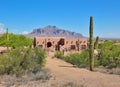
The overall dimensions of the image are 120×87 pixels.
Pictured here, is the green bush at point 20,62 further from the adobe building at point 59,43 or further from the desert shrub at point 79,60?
the adobe building at point 59,43

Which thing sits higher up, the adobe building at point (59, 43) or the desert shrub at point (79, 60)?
the adobe building at point (59, 43)

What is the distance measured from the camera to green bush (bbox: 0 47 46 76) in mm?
20781

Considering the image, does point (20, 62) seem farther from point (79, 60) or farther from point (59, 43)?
point (59, 43)

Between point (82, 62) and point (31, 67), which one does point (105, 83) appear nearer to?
point (31, 67)

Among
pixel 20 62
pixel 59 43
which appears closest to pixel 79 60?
pixel 20 62

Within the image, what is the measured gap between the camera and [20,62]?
2205cm

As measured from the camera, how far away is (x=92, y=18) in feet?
89.6

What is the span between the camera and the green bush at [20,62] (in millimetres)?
20781

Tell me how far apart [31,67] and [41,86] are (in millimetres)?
6424

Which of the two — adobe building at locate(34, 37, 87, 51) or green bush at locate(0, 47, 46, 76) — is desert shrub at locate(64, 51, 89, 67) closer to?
green bush at locate(0, 47, 46, 76)

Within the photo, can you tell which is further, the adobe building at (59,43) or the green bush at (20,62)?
the adobe building at (59,43)

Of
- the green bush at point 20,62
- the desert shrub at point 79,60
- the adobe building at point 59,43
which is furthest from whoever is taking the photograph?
the adobe building at point 59,43

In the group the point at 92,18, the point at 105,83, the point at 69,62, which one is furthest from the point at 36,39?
the point at 105,83

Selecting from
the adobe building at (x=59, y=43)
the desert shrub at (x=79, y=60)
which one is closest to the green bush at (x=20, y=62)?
the desert shrub at (x=79, y=60)
